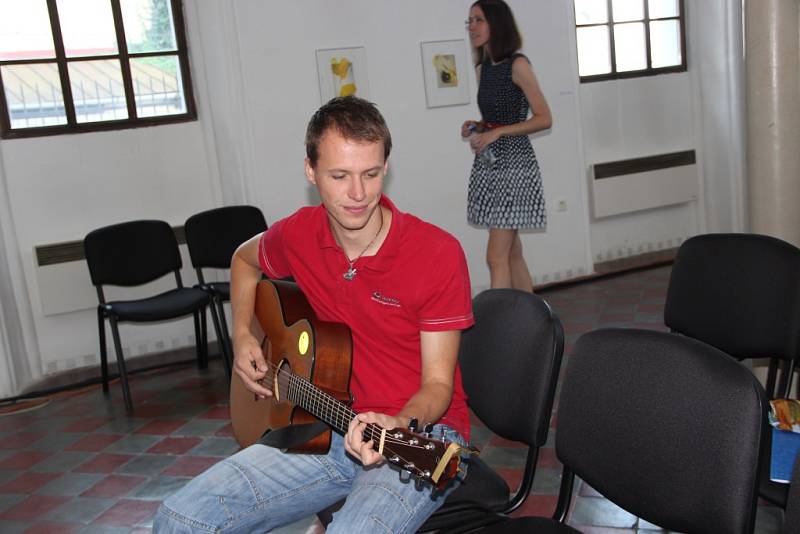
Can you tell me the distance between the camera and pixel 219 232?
4918 mm

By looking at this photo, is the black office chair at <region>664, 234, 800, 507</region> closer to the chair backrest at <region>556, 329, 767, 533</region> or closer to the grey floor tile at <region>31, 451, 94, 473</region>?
the chair backrest at <region>556, 329, 767, 533</region>

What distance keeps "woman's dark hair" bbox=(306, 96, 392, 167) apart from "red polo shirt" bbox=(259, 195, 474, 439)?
0.69 ft

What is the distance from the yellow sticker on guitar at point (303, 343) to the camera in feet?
6.59

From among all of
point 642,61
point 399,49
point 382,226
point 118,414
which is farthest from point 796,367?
point 642,61

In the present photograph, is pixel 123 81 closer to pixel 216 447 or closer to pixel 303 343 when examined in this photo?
pixel 216 447

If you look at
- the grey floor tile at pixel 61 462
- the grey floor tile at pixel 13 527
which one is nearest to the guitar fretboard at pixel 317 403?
the grey floor tile at pixel 13 527

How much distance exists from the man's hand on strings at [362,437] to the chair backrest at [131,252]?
3.49 metres

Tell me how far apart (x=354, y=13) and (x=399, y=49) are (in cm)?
38

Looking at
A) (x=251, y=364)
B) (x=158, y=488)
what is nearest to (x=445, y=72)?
(x=158, y=488)

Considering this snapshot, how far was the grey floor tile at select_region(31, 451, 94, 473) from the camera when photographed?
12.1ft

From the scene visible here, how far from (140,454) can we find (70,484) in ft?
1.10

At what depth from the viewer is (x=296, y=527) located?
114 inches

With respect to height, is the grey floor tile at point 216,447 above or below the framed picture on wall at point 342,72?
below

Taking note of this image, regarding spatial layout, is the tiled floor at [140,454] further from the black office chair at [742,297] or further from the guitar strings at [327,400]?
the guitar strings at [327,400]
